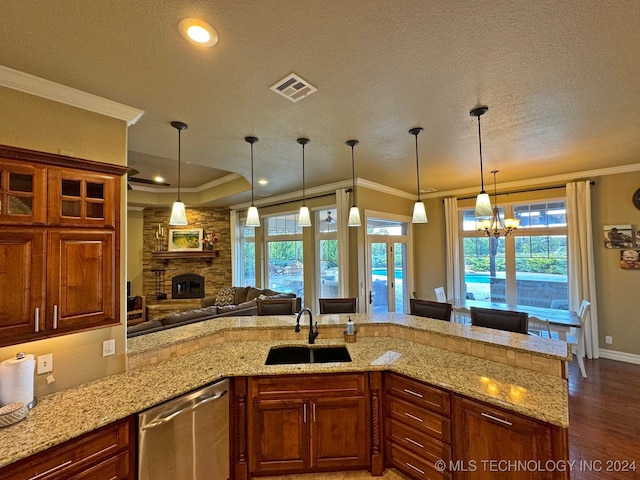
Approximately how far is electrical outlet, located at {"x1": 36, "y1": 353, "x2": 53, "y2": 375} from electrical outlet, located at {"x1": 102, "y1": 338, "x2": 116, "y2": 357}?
0.28 m

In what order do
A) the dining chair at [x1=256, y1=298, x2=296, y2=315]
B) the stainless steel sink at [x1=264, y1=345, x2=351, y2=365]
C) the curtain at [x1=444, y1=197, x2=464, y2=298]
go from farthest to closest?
the curtain at [x1=444, y1=197, x2=464, y2=298] < the dining chair at [x1=256, y1=298, x2=296, y2=315] < the stainless steel sink at [x1=264, y1=345, x2=351, y2=365]

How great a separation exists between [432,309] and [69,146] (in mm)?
3687

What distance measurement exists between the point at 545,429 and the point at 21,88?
3754 mm

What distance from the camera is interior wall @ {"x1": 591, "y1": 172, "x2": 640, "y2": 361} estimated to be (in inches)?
162

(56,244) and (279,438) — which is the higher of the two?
(56,244)

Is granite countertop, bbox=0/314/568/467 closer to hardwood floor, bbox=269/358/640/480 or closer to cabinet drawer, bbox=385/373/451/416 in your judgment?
cabinet drawer, bbox=385/373/451/416

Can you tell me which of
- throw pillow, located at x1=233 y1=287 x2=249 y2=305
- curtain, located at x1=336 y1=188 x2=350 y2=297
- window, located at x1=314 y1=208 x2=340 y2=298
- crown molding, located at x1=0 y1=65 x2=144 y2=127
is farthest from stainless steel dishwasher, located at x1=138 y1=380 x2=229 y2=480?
throw pillow, located at x1=233 y1=287 x2=249 y2=305

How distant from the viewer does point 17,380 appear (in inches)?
61.4

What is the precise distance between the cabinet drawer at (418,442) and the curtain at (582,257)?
159 inches

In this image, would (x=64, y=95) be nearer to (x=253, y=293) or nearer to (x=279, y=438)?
(x=279, y=438)

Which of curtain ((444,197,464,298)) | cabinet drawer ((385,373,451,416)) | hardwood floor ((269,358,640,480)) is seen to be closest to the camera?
cabinet drawer ((385,373,451,416))

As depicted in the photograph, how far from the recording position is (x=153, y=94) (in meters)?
2.07

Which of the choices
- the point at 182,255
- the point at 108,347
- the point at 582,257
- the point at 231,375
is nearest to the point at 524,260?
the point at 582,257

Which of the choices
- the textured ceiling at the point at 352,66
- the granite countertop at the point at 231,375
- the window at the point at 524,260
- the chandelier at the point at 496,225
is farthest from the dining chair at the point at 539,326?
the textured ceiling at the point at 352,66
